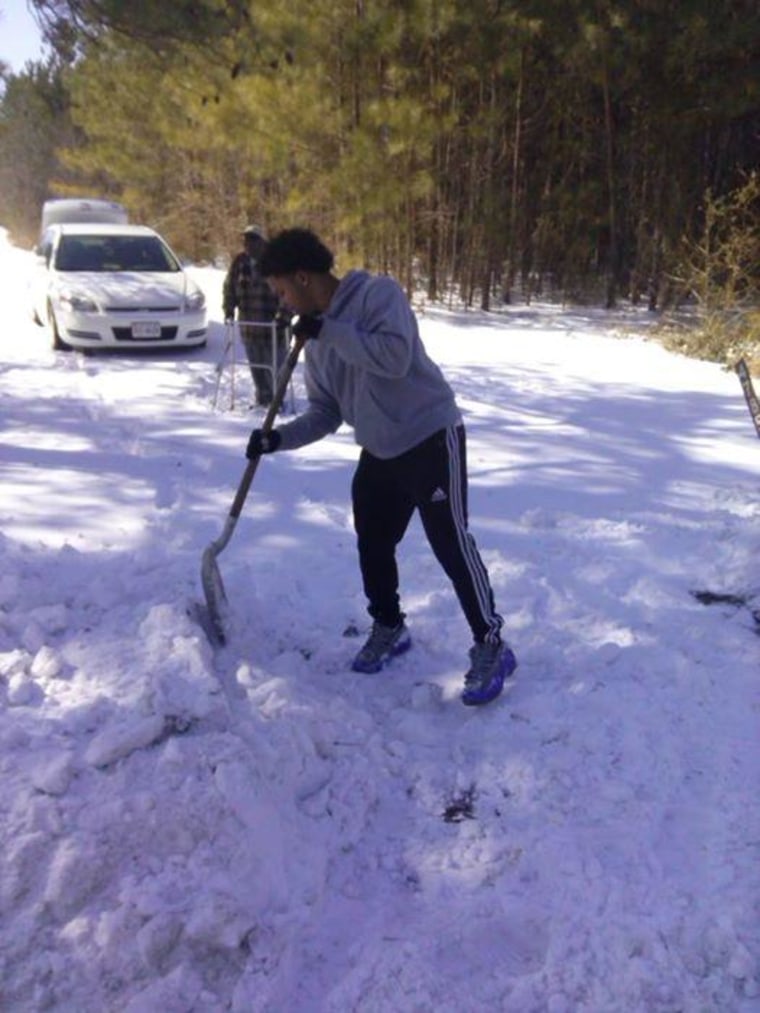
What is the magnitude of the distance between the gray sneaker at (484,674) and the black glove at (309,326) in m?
1.32

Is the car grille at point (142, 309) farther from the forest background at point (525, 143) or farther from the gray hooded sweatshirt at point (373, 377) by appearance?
the gray hooded sweatshirt at point (373, 377)

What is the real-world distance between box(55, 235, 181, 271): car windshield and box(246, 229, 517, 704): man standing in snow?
8.33 metres


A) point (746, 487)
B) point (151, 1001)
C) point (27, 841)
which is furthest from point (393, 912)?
point (746, 487)

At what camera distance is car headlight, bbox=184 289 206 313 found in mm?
10117

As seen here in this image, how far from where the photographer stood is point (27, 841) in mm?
2172

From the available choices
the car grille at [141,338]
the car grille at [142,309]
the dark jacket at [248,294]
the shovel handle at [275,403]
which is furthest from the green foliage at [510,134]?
the shovel handle at [275,403]

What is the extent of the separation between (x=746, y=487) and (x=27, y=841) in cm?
485

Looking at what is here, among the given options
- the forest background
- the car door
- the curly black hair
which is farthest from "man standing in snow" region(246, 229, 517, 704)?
the car door

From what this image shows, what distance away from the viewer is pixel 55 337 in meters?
10.1

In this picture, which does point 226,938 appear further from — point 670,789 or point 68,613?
point 68,613

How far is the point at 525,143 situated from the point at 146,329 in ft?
24.3

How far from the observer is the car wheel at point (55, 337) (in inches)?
393

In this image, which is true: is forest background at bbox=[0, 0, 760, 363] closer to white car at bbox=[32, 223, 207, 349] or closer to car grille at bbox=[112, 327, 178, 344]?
white car at bbox=[32, 223, 207, 349]

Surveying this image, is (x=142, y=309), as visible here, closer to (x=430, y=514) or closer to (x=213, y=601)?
(x=213, y=601)
